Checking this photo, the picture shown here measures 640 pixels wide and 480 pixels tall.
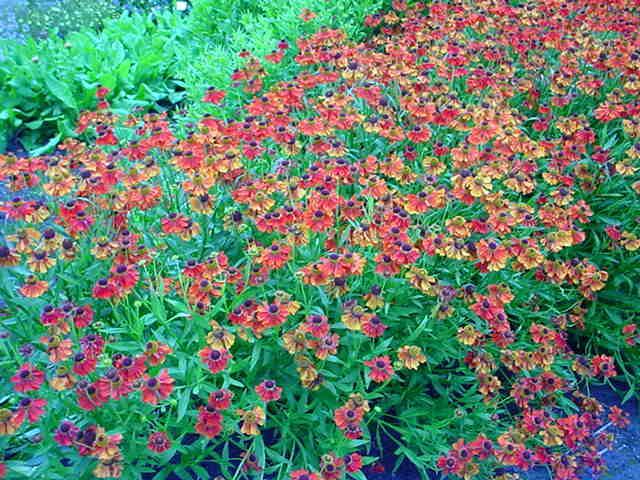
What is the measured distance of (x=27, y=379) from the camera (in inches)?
66.7

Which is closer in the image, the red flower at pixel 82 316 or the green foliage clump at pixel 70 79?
the red flower at pixel 82 316

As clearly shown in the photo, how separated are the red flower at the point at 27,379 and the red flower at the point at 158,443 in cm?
32

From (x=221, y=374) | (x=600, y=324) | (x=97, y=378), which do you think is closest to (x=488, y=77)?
(x=600, y=324)

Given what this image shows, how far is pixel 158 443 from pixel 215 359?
0.86 feet

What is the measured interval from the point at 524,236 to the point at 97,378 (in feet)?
4.75

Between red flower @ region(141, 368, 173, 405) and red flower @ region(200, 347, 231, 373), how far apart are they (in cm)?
12

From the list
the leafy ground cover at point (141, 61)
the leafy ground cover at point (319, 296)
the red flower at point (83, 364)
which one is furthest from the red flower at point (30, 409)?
the leafy ground cover at point (141, 61)

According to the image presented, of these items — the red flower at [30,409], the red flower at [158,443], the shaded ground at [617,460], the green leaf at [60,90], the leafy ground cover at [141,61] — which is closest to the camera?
the red flower at [30,409]

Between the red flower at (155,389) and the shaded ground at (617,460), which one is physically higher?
the red flower at (155,389)

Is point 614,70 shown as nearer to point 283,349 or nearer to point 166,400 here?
point 283,349

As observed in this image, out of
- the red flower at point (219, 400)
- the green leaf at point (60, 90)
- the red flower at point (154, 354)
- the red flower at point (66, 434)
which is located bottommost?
the green leaf at point (60, 90)

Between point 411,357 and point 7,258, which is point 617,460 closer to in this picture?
point 411,357

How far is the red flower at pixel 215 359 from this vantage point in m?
1.81

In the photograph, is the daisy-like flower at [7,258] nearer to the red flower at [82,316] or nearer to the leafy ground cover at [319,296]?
the leafy ground cover at [319,296]
